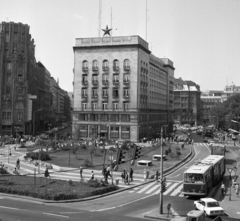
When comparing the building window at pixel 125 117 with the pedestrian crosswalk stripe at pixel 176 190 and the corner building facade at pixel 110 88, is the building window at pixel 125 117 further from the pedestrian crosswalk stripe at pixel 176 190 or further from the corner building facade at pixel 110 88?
the pedestrian crosswalk stripe at pixel 176 190

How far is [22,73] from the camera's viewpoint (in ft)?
367

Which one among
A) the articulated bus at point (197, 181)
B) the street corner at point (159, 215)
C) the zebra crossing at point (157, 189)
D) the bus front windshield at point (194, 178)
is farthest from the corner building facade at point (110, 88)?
the street corner at point (159, 215)

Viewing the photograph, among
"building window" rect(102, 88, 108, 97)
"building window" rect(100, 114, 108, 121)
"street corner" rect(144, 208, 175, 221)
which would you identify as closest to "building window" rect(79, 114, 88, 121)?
"building window" rect(100, 114, 108, 121)

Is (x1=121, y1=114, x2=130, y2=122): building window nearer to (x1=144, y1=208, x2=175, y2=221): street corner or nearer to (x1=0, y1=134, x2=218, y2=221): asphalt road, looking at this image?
(x1=0, y1=134, x2=218, y2=221): asphalt road

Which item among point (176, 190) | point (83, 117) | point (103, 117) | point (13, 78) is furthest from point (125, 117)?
point (176, 190)

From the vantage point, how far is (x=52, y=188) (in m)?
35.2

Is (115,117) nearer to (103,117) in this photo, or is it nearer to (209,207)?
(103,117)

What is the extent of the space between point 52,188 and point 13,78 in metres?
81.9

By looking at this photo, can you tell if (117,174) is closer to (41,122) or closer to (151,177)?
(151,177)

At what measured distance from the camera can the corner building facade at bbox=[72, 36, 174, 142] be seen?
99250 millimetres

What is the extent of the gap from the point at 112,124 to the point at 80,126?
10048 millimetres

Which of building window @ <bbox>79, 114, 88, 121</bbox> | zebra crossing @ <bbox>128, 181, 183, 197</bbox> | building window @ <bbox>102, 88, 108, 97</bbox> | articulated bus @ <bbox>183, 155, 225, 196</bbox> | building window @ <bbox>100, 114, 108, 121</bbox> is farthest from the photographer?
building window @ <bbox>79, 114, 88, 121</bbox>

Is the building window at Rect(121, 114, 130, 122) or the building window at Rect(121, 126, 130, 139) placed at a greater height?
the building window at Rect(121, 114, 130, 122)

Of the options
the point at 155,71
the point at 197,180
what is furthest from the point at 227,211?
the point at 155,71
